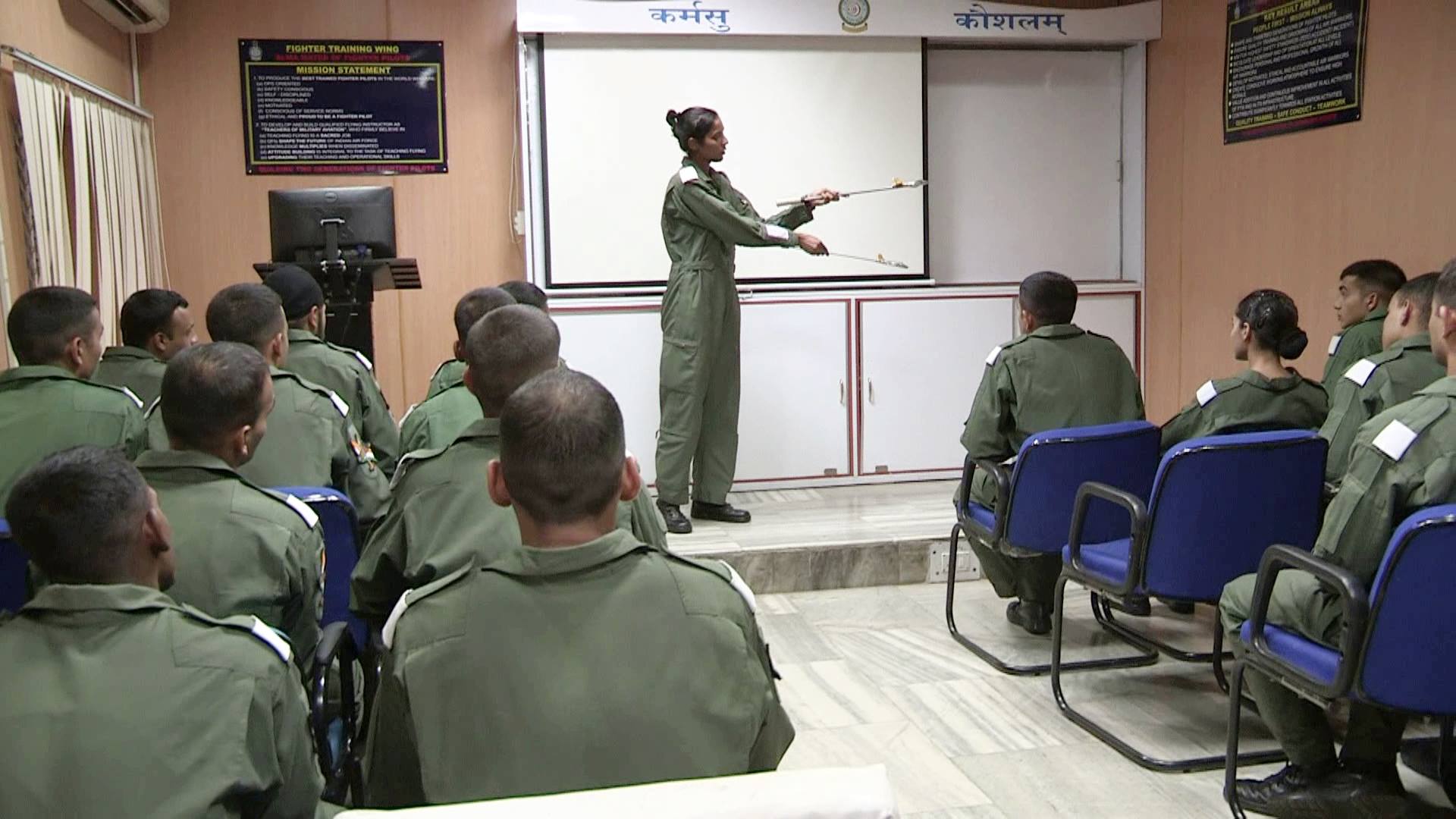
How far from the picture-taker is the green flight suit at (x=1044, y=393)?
3.86 m

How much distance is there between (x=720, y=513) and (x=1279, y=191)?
2.74 metres

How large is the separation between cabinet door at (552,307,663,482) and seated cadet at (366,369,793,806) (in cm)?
408

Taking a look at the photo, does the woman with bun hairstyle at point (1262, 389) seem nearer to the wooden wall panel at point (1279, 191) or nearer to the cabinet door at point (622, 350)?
the wooden wall panel at point (1279, 191)

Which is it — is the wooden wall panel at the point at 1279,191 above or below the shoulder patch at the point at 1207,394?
above

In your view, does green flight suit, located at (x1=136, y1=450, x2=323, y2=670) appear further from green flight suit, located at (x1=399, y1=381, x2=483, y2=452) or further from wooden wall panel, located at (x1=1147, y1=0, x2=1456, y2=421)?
wooden wall panel, located at (x1=1147, y1=0, x2=1456, y2=421)

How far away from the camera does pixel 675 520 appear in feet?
16.2

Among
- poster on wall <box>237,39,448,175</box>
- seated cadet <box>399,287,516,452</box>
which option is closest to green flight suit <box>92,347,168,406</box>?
seated cadet <box>399,287,516,452</box>

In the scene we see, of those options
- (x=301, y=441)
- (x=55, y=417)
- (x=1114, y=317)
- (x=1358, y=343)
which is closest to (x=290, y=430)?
(x=301, y=441)

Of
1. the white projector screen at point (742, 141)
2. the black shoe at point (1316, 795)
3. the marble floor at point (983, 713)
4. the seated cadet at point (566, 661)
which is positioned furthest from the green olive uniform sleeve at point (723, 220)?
the seated cadet at point (566, 661)

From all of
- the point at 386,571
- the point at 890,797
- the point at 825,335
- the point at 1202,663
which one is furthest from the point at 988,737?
the point at 825,335

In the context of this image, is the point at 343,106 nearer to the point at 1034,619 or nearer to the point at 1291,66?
the point at 1034,619

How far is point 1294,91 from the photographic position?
5090 millimetres

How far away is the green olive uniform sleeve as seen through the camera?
4758mm

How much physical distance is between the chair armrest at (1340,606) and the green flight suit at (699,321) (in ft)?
8.74
